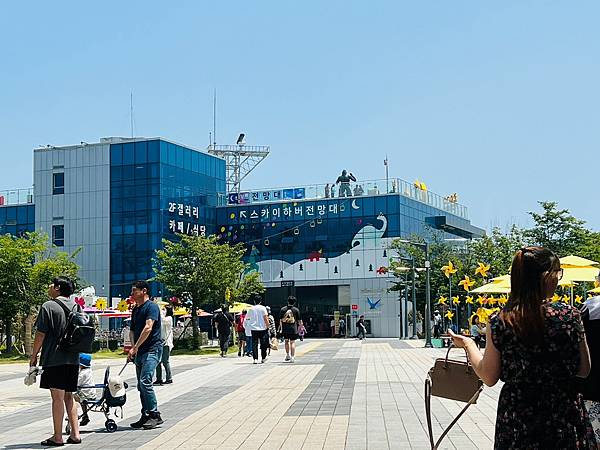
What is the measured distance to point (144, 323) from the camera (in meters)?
11.3

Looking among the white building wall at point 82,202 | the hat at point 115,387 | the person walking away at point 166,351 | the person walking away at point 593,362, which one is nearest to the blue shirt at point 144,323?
the hat at point 115,387

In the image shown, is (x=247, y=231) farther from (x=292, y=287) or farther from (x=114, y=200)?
(x=114, y=200)

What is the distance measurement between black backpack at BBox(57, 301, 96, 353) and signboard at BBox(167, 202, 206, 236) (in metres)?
59.2

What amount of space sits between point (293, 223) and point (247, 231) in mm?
3971

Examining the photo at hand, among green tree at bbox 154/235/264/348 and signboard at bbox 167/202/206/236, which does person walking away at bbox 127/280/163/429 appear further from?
signboard at bbox 167/202/206/236

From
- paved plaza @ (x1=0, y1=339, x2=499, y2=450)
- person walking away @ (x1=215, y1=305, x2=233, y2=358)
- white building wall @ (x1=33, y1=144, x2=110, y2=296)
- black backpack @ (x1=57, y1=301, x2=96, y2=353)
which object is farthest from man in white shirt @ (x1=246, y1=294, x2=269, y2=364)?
white building wall @ (x1=33, y1=144, x2=110, y2=296)

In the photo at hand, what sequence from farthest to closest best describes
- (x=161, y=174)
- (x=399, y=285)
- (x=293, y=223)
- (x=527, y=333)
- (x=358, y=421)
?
(x=293, y=223) < (x=161, y=174) < (x=399, y=285) < (x=358, y=421) < (x=527, y=333)

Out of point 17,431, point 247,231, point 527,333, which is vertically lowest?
point 17,431

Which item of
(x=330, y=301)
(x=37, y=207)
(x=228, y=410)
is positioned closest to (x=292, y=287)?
(x=330, y=301)

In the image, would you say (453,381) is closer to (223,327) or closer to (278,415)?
(278,415)

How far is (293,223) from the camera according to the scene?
73125 mm

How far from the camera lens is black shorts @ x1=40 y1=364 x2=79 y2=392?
32.3 ft

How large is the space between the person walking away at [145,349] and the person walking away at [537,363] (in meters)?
7.00

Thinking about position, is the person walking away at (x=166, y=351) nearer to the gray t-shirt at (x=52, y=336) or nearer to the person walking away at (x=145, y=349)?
the person walking away at (x=145, y=349)
